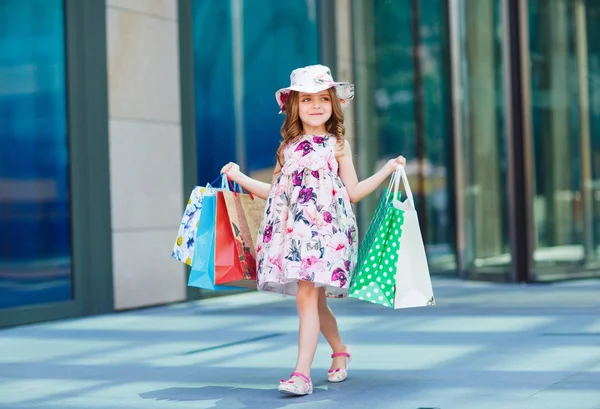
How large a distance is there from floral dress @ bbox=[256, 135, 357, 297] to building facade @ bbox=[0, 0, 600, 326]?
3559mm

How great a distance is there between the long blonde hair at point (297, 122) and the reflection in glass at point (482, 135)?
6.12 meters

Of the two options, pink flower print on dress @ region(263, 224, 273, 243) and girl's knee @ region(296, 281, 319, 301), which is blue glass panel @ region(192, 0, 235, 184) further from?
girl's knee @ region(296, 281, 319, 301)

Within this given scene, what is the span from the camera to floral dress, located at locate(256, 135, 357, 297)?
4.82 m

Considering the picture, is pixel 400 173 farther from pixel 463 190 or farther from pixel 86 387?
pixel 463 190

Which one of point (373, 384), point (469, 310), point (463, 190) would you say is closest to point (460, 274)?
point (463, 190)

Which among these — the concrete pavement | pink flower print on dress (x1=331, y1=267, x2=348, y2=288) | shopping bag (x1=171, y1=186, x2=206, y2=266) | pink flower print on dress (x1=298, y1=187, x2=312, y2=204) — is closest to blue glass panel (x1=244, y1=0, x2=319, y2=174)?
the concrete pavement

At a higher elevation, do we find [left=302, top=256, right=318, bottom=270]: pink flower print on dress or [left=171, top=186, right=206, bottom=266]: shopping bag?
[left=171, top=186, right=206, bottom=266]: shopping bag

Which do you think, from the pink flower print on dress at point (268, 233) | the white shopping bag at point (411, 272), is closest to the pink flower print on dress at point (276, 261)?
the pink flower print on dress at point (268, 233)

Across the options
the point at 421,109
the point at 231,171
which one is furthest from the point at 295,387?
the point at 421,109

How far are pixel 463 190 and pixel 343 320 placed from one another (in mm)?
4099

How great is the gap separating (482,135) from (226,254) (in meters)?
6.78

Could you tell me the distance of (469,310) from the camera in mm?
8273

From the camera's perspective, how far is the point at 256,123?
424 inches

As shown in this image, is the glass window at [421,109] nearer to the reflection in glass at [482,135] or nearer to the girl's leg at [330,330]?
the reflection in glass at [482,135]
